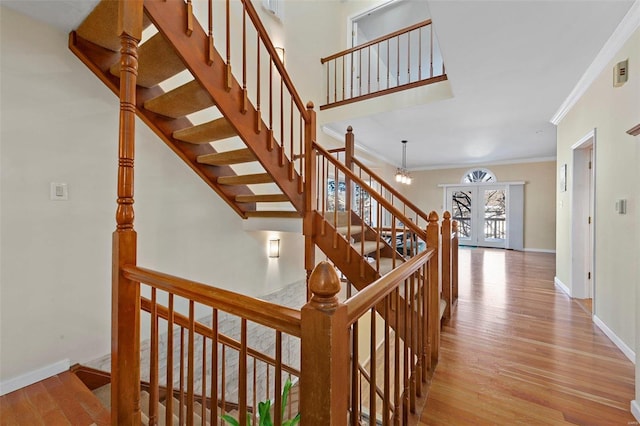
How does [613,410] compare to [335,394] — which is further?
[613,410]

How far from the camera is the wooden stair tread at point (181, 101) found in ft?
5.89

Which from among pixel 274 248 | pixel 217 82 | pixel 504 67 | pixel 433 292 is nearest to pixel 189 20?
pixel 217 82

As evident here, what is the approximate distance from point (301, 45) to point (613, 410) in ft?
16.4

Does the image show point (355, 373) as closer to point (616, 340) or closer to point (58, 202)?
point (58, 202)

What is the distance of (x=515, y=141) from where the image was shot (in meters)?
5.45

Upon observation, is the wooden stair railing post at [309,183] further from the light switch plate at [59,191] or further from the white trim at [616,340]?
the white trim at [616,340]

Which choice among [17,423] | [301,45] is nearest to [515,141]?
[301,45]

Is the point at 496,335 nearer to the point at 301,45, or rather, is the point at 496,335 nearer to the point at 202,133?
the point at 202,133

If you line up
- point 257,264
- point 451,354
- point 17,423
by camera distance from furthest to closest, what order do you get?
point 257,264 → point 451,354 → point 17,423

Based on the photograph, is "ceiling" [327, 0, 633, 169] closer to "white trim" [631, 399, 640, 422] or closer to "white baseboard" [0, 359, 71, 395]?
"white trim" [631, 399, 640, 422]

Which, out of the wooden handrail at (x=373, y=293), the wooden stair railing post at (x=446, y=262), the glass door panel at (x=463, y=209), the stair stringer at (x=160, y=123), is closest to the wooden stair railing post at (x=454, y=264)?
the wooden stair railing post at (x=446, y=262)

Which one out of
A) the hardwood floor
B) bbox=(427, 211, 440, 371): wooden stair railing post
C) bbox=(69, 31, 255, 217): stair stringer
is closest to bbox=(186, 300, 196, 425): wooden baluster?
the hardwood floor

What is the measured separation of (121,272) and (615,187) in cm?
358

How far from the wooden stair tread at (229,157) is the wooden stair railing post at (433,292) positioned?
56.3 inches
